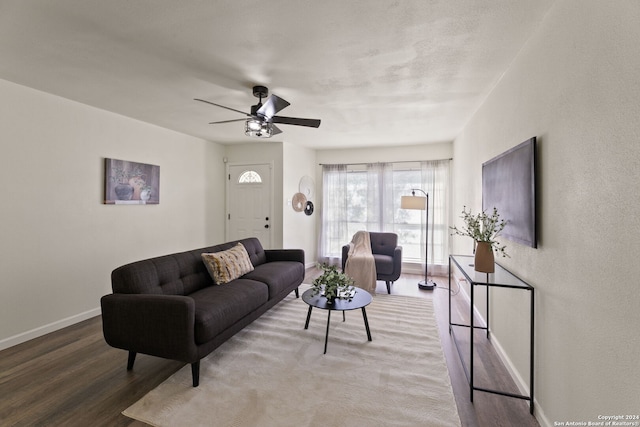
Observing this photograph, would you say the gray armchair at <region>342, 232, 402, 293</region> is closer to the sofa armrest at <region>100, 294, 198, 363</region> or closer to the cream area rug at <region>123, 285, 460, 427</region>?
the cream area rug at <region>123, 285, 460, 427</region>

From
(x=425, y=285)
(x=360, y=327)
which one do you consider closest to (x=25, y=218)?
(x=360, y=327)

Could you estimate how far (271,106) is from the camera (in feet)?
8.39

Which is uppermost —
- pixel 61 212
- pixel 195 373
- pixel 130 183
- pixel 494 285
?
pixel 130 183

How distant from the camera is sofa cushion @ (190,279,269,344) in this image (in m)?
2.09

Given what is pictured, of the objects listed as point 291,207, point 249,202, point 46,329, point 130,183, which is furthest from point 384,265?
point 46,329

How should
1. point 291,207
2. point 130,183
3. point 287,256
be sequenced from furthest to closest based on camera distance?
1. point 291,207
2. point 287,256
3. point 130,183

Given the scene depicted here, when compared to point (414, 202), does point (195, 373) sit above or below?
below

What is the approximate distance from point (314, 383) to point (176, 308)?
116cm

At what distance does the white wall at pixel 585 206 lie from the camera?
108cm

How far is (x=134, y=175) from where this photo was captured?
384 centimetres

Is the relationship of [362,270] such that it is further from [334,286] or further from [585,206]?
[585,206]

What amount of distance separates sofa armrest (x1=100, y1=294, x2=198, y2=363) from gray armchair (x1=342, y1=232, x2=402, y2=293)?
113 inches

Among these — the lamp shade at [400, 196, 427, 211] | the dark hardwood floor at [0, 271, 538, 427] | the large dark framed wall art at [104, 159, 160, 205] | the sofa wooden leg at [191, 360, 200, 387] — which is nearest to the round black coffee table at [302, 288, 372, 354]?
the dark hardwood floor at [0, 271, 538, 427]

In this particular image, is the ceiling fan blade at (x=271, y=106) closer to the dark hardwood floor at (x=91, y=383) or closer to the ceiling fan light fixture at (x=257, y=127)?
the ceiling fan light fixture at (x=257, y=127)
